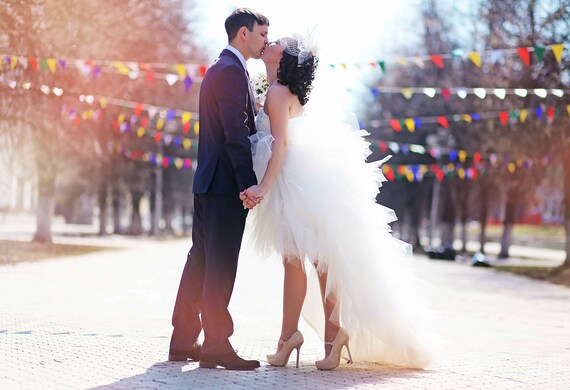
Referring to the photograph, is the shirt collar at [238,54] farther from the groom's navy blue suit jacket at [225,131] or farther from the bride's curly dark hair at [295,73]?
the bride's curly dark hair at [295,73]

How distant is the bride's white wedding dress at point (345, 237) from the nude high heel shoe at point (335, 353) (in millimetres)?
71

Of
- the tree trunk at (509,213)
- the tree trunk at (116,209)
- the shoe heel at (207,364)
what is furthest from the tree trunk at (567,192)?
the tree trunk at (116,209)

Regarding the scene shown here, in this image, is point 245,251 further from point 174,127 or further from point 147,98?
point 174,127

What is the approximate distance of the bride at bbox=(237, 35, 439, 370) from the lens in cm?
678

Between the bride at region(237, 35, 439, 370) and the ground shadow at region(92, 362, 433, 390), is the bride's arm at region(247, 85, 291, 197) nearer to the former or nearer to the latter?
the bride at region(237, 35, 439, 370)

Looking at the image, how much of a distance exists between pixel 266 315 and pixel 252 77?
4.44 m

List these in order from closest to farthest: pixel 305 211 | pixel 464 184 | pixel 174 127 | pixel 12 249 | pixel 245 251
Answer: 1. pixel 305 211
2. pixel 245 251
3. pixel 12 249
4. pixel 174 127
5. pixel 464 184

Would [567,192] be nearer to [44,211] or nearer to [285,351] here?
[44,211]

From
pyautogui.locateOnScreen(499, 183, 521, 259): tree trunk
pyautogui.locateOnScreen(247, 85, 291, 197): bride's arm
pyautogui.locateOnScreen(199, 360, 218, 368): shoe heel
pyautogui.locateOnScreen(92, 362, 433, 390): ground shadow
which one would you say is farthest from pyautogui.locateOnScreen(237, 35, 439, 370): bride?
pyautogui.locateOnScreen(499, 183, 521, 259): tree trunk

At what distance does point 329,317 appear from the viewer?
6.88 meters

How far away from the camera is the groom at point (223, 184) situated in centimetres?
652

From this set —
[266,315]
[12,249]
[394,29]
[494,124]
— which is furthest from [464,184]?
[266,315]

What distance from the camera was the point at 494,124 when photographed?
107 feet

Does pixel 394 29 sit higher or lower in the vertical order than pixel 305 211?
higher
